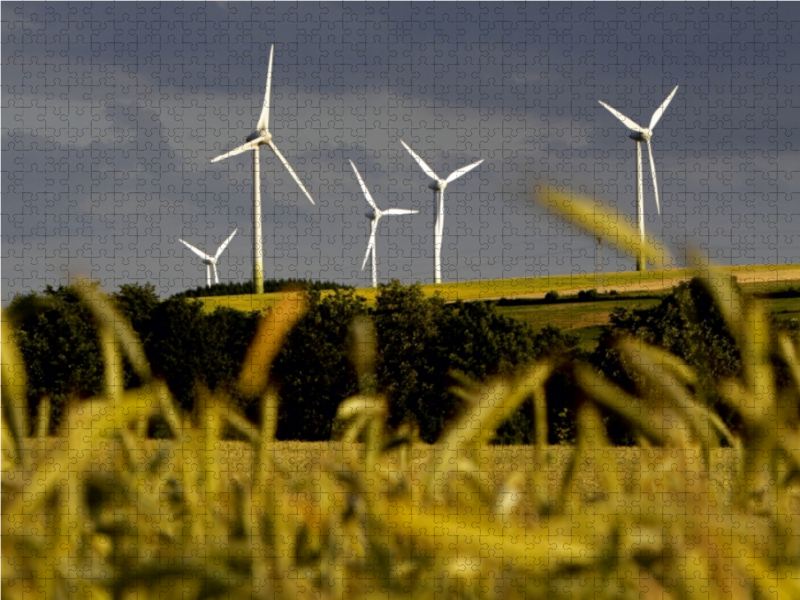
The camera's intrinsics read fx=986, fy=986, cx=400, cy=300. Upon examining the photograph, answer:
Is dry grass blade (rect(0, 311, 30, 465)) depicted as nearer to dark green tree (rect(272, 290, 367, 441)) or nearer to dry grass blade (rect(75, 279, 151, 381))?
dry grass blade (rect(75, 279, 151, 381))

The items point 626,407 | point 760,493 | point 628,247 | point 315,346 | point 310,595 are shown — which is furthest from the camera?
point 315,346

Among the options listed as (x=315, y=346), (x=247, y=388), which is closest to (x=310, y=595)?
(x=247, y=388)

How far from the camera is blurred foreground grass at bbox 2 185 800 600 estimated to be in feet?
2.47

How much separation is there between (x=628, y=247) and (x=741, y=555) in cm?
25

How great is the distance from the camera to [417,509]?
1.98ft

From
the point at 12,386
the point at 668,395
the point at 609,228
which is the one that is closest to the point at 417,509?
the point at 609,228

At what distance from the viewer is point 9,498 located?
49.0 inches

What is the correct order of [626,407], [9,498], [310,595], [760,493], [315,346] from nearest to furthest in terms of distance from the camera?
1. [310,595]
2. [626,407]
3. [9,498]
4. [760,493]
5. [315,346]

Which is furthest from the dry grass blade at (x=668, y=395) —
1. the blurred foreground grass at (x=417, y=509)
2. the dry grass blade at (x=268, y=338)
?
the dry grass blade at (x=268, y=338)

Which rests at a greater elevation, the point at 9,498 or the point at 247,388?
the point at 247,388

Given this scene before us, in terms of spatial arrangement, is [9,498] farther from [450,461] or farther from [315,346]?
[315,346]

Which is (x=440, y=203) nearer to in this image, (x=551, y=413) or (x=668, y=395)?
(x=551, y=413)

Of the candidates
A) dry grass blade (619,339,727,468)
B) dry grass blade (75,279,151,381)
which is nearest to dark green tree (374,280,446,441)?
dry grass blade (619,339,727,468)

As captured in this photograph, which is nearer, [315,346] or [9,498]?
[9,498]
